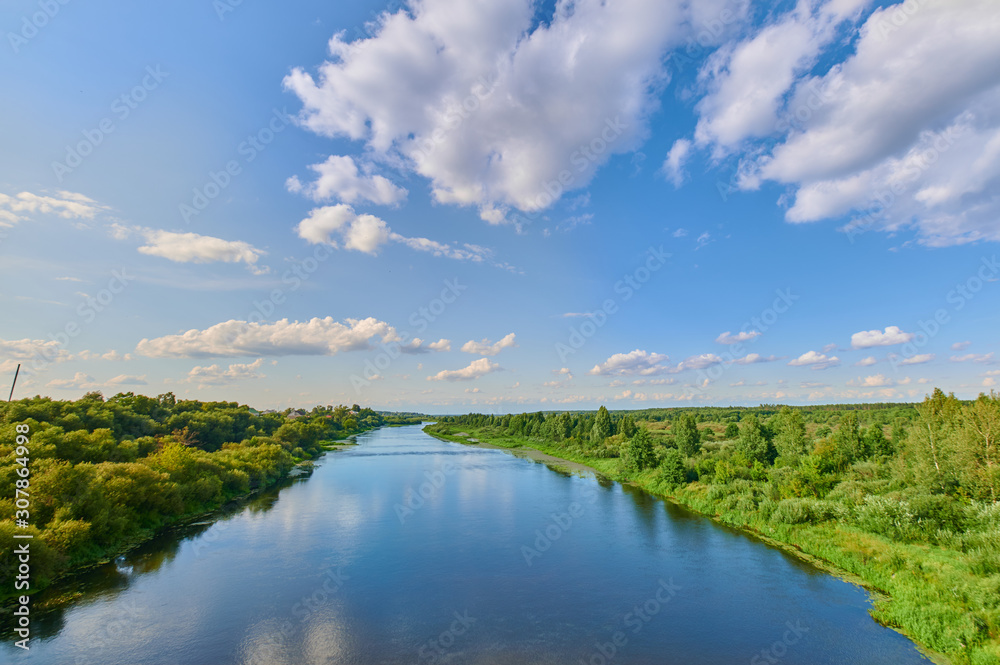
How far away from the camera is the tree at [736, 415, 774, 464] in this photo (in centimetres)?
5162

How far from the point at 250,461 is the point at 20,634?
40831 millimetres

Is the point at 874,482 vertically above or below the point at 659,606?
above

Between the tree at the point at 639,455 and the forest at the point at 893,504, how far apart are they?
5.98 feet

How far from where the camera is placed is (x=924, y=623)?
18.0m

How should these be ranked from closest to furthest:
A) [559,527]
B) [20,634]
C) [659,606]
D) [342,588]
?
[20,634], [659,606], [342,588], [559,527]

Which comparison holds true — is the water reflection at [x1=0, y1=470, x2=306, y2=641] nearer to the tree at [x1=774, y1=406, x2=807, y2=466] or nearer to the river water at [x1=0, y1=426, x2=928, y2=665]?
the river water at [x1=0, y1=426, x2=928, y2=665]

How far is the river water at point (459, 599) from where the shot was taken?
55.6ft

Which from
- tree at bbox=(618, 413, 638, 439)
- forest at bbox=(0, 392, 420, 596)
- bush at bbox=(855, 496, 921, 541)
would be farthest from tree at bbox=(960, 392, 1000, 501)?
tree at bbox=(618, 413, 638, 439)

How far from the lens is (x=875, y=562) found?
78.8 ft

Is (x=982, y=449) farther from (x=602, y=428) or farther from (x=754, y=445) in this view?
(x=602, y=428)

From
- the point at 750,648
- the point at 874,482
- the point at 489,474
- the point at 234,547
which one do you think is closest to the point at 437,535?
the point at 234,547

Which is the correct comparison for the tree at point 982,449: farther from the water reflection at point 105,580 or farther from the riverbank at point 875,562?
the water reflection at point 105,580

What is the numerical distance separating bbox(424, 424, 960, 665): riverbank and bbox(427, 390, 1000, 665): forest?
2.6 inches

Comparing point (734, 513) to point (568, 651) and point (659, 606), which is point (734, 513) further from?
point (568, 651)
